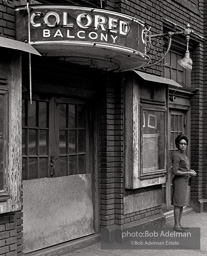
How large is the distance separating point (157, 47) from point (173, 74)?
4.83 ft

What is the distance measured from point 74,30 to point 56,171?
2179 millimetres

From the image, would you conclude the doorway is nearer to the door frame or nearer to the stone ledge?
the stone ledge

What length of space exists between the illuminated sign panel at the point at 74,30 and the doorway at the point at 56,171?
109 centimetres

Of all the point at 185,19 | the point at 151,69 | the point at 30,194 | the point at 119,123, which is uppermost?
the point at 185,19

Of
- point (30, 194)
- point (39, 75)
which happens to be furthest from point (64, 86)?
point (30, 194)

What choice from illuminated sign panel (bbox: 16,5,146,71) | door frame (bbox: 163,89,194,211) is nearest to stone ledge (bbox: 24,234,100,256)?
door frame (bbox: 163,89,194,211)

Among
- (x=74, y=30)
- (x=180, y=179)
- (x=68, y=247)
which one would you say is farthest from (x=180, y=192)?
(x=74, y=30)

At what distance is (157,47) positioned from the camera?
294 inches

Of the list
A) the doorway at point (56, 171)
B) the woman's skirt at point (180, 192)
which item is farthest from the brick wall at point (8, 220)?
the woman's skirt at point (180, 192)

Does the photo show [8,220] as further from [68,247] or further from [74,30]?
[74,30]

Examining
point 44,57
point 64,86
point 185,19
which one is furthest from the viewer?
point 185,19

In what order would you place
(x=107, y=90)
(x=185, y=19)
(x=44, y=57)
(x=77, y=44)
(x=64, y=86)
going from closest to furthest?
1. (x=77, y=44)
2. (x=44, y=57)
3. (x=64, y=86)
4. (x=107, y=90)
5. (x=185, y=19)

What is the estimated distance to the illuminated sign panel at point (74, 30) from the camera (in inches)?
181

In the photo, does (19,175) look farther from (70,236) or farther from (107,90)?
(107,90)
